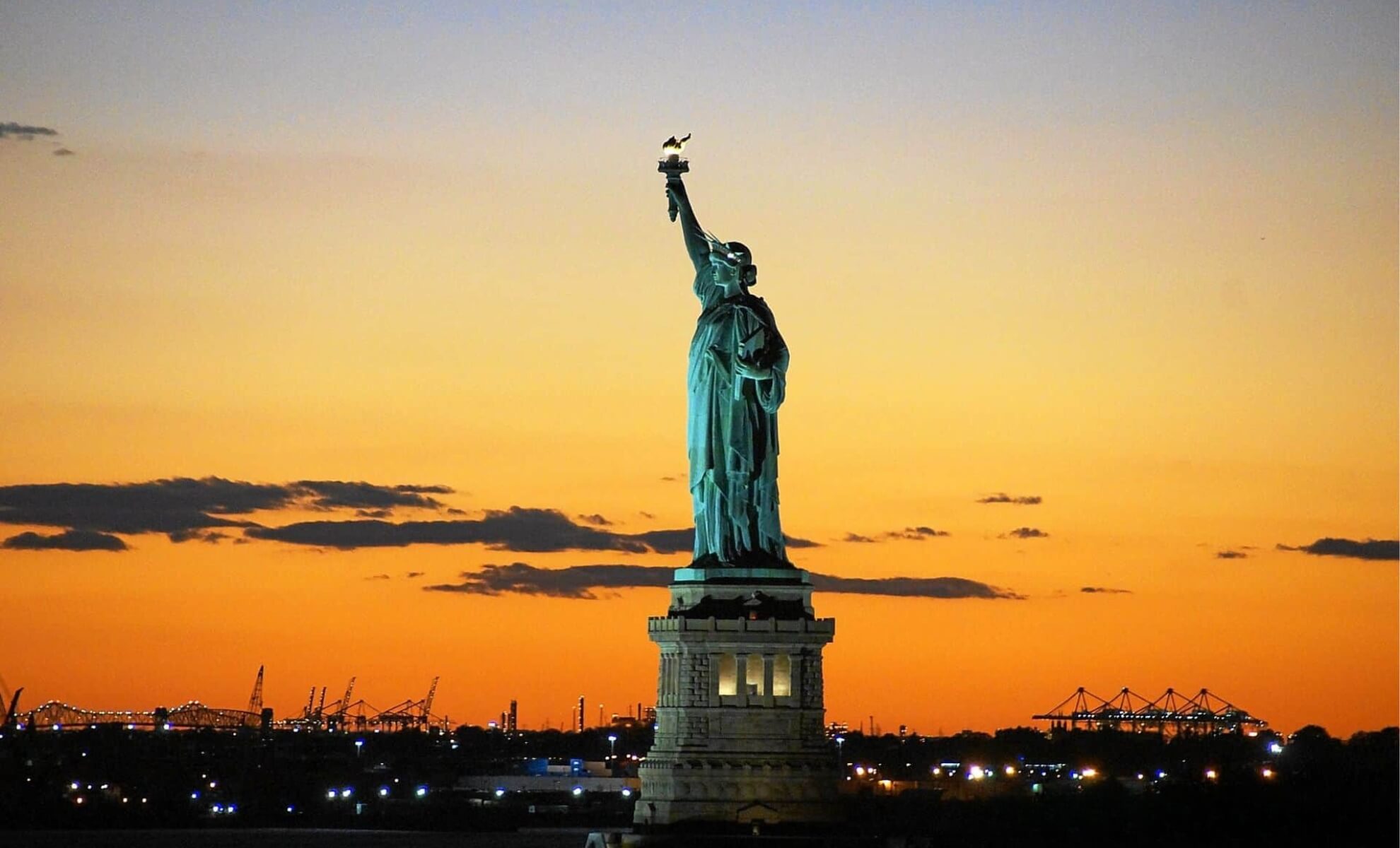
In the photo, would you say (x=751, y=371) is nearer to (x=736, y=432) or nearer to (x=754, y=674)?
(x=736, y=432)

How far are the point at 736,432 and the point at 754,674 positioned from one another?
334 inches

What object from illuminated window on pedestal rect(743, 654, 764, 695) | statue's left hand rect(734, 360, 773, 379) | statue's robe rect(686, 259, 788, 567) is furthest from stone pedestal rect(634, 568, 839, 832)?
statue's left hand rect(734, 360, 773, 379)

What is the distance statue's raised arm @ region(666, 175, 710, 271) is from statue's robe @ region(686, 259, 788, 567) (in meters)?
0.77

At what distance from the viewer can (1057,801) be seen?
102 metres

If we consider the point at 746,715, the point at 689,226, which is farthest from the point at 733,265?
the point at 746,715

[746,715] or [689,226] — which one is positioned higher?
[689,226]

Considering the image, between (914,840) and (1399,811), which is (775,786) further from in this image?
(1399,811)

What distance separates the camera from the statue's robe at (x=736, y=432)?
96438mm

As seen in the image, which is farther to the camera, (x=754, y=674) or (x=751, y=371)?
(x=751, y=371)

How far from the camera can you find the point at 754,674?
311 feet

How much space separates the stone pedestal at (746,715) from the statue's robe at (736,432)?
2164mm

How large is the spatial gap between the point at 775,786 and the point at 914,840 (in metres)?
5.60

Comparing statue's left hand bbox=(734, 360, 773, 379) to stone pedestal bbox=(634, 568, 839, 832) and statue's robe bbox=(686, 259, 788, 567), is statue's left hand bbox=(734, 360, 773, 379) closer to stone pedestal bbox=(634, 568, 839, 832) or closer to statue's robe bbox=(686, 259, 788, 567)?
statue's robe bbox=(686, 259, 788, 567)

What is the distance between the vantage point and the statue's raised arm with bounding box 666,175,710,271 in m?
98.0
